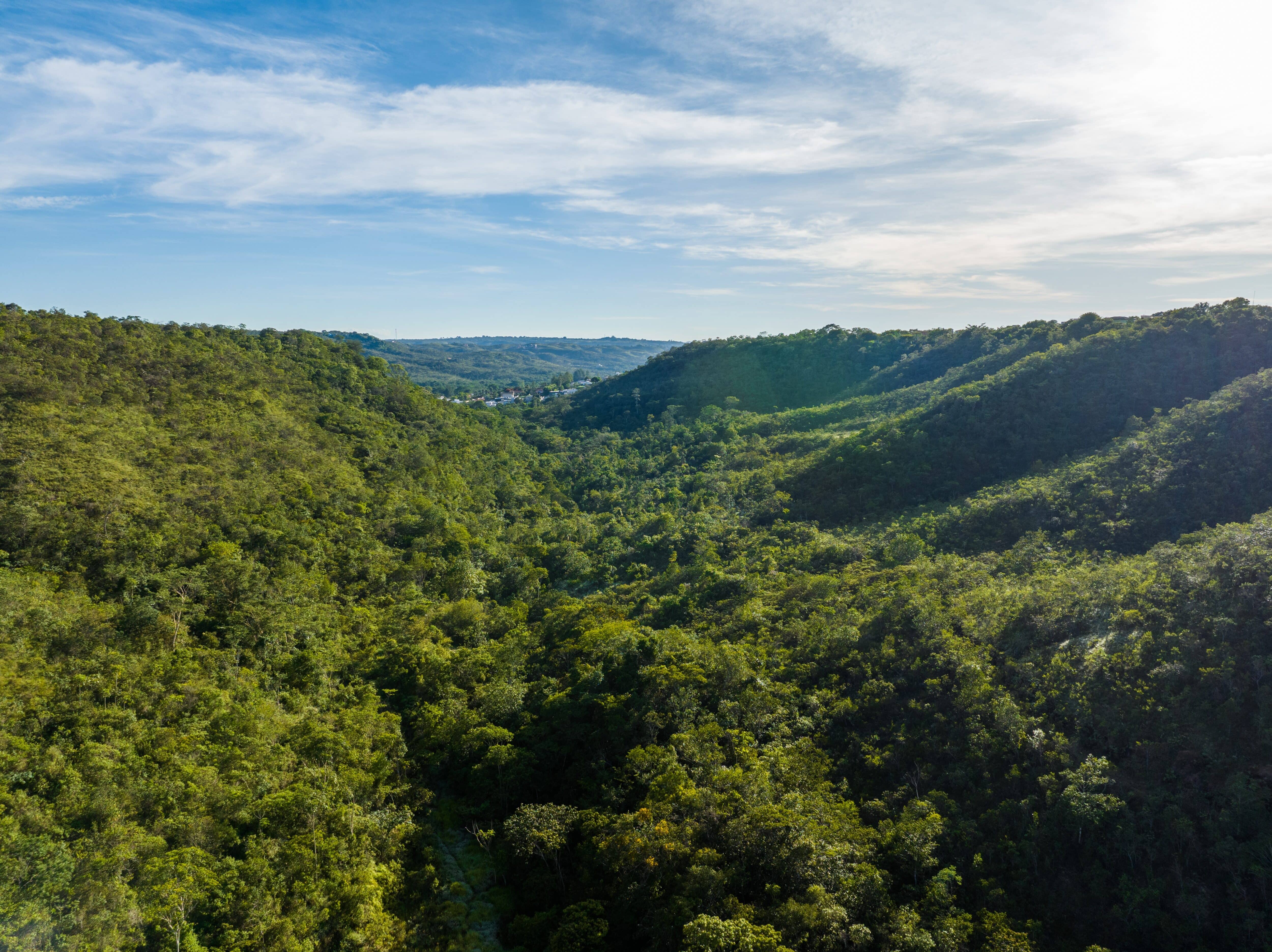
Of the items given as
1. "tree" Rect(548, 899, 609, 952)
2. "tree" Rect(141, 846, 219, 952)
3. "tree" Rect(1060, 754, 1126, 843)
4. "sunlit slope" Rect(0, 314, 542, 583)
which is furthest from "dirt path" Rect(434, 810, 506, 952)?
"sunlit slope" Rect(0, 314, 542, 583)

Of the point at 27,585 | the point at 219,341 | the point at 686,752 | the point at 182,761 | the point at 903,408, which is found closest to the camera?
the point at 182,761

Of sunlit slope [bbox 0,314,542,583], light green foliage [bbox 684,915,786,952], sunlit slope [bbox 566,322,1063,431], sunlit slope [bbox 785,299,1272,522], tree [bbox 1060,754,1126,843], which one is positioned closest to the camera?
light green foliage [bbox 684,915,786,952]

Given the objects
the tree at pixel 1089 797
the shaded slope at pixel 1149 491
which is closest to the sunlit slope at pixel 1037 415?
the shaded slope at pixel 1149 491

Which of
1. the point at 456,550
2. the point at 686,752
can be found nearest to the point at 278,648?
the point at 456,550

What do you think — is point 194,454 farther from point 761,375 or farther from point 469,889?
point 761,375

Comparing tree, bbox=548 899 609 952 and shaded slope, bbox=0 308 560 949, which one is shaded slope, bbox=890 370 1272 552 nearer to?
tree, bbox=548 899 609 952

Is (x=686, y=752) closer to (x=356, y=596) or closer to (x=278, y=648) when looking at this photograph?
(x=278, y=648)

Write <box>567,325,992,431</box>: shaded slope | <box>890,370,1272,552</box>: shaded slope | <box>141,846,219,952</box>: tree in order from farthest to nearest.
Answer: <box>567,325,992,431</box>: shaded slope → <box>890,370,1272,552</box>: shaded slope → <box>141,846,219,952</box>: tree

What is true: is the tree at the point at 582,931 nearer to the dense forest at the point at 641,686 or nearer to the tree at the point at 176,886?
the dense forest at the point at 641,686
